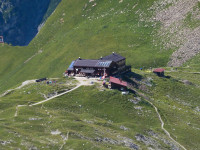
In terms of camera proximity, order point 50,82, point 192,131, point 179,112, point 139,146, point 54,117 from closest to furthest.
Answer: point 139,146 < point 54,117 < point 192,131 < point 179,112 < point 50,82

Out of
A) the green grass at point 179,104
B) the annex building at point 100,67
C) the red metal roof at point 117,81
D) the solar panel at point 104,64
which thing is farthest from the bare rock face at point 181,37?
the red metal roof at point 117,81

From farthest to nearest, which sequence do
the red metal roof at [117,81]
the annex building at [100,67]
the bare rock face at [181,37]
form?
the bare rock face at [181,37] < the annex building at [100,67] < the red metal roof at [117,81]

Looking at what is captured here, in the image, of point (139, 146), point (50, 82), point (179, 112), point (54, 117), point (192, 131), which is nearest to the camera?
point (139, 146)

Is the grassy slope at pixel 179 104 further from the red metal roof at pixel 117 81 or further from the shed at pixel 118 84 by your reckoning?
the red metal roof at pixel 117 81

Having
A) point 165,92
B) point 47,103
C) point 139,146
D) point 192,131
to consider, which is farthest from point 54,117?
point 165,92

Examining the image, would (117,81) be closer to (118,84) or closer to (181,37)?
(118,84)

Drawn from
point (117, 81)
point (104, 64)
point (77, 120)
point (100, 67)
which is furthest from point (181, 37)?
point (77, 120)

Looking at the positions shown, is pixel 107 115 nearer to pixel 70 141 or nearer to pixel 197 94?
pixel 70 141

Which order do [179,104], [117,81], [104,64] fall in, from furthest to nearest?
[104,64]
[179,104]
[117,81]

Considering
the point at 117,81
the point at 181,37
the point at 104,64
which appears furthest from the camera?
the point at 181,37
